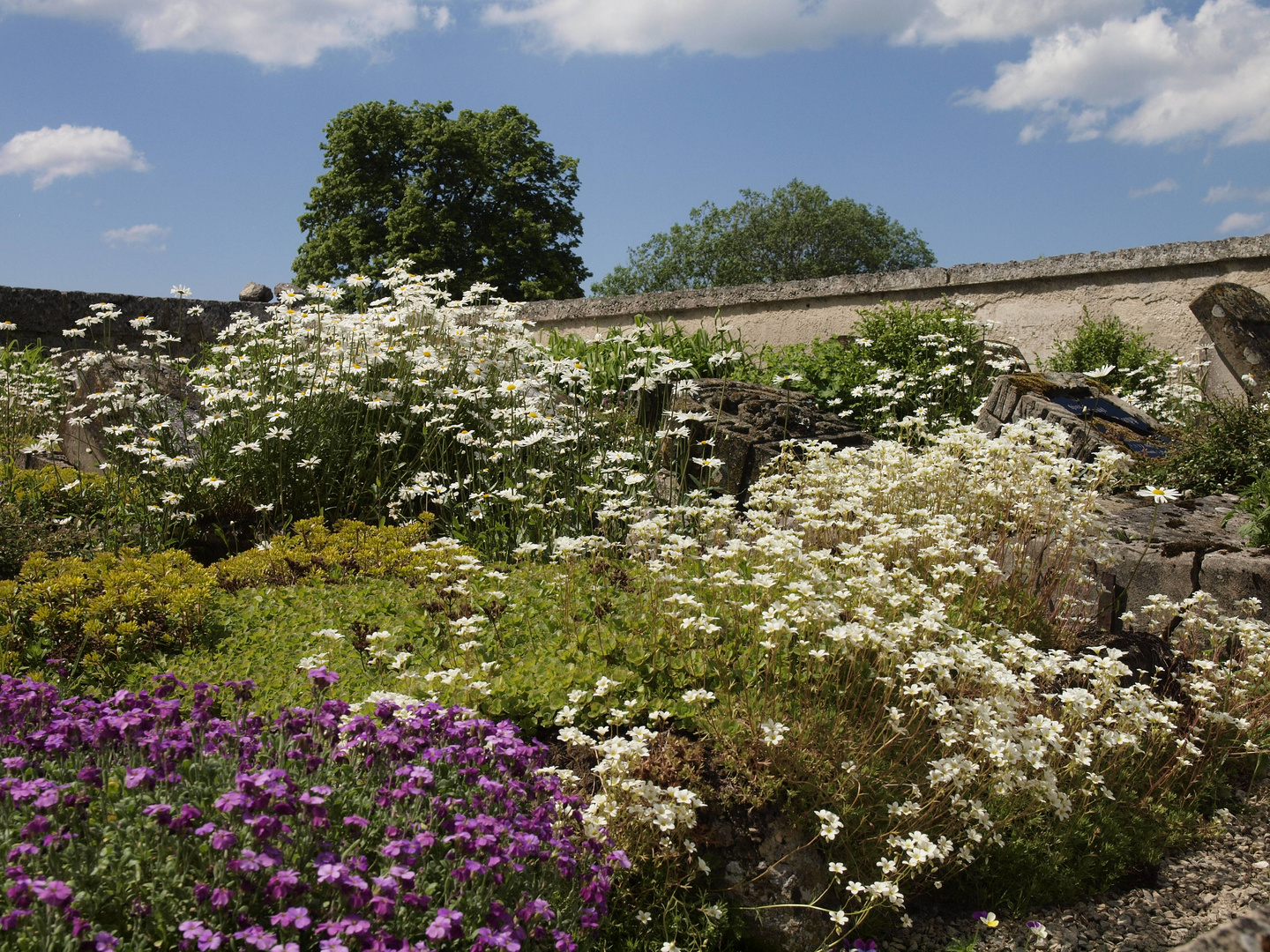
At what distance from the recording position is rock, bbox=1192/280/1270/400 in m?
7.76

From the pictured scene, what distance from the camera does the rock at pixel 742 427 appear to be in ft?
21.9

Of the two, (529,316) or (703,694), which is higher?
(529,316)

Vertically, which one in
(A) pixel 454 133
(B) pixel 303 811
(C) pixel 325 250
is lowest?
(B) pixel 303 811

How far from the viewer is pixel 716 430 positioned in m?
6.82

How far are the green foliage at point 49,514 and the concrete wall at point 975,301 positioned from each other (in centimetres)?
475

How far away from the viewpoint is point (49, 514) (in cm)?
638


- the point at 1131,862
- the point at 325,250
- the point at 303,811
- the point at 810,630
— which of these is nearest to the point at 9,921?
the point at 303,811

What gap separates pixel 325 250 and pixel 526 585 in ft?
76.9

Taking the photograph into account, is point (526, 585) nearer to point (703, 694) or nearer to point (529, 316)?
point (703, 694)

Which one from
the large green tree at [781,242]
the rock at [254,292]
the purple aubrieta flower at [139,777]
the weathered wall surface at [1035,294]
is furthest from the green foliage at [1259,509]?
the large green tree at [781,242]

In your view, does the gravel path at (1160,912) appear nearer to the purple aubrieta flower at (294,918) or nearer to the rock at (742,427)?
the purple aubrieta flower at (294,918)

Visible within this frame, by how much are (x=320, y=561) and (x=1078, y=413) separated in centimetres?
567

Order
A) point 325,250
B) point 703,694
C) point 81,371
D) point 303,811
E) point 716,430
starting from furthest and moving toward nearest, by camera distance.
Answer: point 325,250
point 81,371
point 716,430
point 703,694
point 303,811

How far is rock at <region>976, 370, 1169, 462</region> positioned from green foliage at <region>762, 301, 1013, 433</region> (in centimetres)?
80
